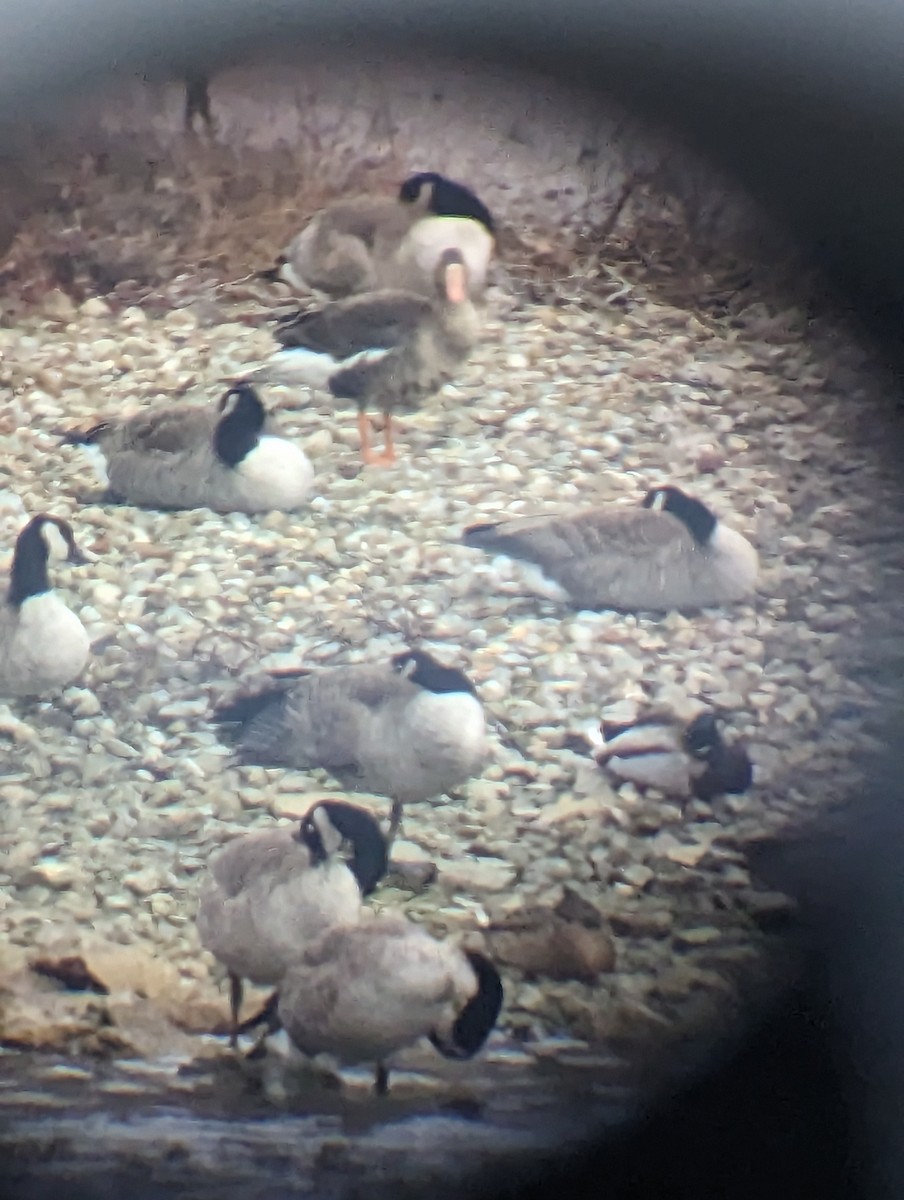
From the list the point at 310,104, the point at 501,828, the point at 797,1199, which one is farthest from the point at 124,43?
the point at 797,1199

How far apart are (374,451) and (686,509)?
32 centimetres

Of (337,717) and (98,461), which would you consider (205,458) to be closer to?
(98,461)

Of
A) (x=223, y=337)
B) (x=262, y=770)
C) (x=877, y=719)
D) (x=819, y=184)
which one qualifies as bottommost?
(x=262, y=770)

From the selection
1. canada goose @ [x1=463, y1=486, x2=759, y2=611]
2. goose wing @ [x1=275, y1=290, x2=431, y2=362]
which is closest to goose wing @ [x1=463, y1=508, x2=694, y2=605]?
canada goose @ [x1=463, y1=486, x2=759, y2=611]

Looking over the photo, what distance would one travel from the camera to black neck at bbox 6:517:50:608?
111 cm

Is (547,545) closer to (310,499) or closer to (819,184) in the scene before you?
(310,499)

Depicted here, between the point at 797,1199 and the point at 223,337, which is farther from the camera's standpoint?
the point at 223,337

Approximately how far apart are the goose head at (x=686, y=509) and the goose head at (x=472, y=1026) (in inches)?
18.6

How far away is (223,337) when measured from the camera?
3.68 ft

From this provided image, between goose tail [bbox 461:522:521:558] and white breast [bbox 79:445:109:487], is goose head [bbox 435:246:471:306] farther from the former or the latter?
white breast [bbox 79:445:109:487]

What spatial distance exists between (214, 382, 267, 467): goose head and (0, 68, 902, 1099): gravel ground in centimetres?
2

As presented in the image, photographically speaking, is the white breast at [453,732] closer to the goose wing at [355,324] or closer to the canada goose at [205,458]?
the canada goose at [205,458]

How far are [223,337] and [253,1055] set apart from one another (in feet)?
2.32

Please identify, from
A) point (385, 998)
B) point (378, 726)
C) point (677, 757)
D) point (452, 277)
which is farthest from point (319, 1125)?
point (452, 277)
